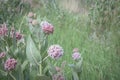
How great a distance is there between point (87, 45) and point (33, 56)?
2.32m

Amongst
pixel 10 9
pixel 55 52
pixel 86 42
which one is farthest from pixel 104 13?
pixel 55 52

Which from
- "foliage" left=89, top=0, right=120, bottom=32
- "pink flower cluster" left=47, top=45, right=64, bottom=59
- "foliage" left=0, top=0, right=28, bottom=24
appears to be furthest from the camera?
"foliage" left=0, top=0, right=28, bottom=24

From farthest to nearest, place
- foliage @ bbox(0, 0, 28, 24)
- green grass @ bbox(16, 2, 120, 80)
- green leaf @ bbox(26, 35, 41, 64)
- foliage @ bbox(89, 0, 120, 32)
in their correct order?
1. foliage @ bbox(0, 0, 28, 24)
2. foliage @ bbox(89, 0, 120, 32)
3. green grass @ bbox(16, 2, 120, 80)
4. green leaf @ bbox(26, 35, 41, 64)

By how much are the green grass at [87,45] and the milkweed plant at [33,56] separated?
4.19 ft

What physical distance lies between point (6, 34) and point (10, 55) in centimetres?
14

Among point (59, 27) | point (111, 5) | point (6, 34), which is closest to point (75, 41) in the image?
point (59, 27)

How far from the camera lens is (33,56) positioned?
225 cm

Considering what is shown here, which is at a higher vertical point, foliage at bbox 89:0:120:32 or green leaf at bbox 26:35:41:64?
foliage at bbox 89:0:120:32

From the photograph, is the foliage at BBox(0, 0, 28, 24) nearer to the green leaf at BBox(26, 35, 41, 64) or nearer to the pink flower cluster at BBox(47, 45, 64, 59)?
the green leaf at BBox(26, 35, 41, 64)

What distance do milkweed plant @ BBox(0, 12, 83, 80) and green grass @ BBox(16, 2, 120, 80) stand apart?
128cm

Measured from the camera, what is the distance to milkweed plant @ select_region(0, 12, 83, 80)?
2.15 meters

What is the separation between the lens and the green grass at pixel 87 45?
3.89m

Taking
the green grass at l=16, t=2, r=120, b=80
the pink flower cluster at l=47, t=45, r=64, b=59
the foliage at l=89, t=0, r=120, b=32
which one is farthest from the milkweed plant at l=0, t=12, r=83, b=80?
the foliage at l=89, t=0, r=120, b=32

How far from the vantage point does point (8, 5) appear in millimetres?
5723
